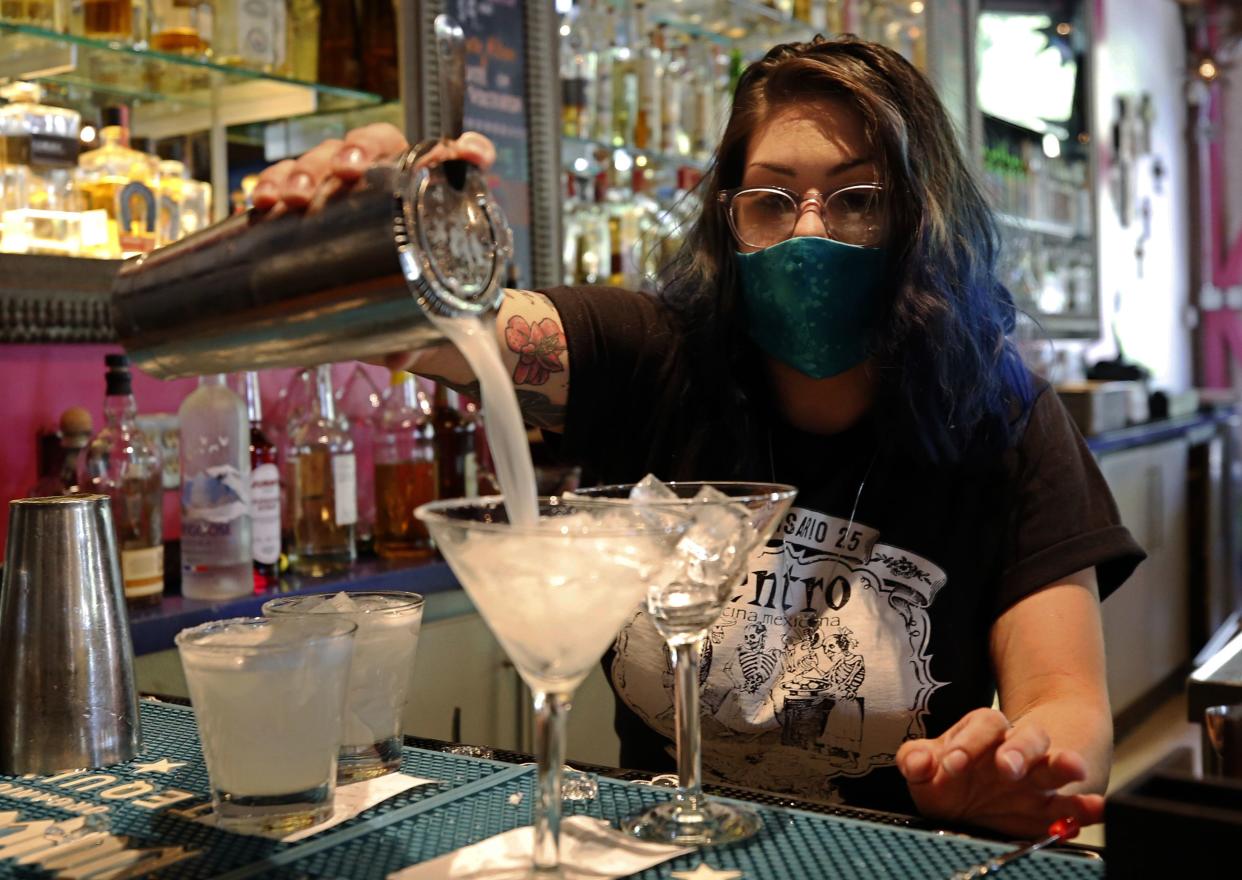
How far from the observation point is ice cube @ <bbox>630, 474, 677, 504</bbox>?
3.14 feet

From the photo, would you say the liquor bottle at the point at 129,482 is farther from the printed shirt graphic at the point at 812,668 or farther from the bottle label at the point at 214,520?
the printed shirt graphic at the point at 812,668

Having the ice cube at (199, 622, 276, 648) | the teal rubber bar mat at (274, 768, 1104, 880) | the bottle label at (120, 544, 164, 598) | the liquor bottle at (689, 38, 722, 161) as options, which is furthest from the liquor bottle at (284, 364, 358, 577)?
the liquor bottle at (689, 38, 722, 161)

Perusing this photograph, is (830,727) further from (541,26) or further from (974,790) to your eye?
(541,26)

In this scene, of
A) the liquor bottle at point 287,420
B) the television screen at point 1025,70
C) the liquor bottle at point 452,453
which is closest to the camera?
the liquor bottle at point 287,420

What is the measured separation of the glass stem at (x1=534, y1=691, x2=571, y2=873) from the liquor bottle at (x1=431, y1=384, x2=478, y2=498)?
1.53 meters

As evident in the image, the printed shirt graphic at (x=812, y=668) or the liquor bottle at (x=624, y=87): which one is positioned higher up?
the liquor bottle at (x=624, y=87)

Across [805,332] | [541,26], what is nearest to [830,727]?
[805,332]

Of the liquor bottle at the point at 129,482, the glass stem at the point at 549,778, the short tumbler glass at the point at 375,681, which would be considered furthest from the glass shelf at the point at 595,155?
the glass stem at the point at 549,778

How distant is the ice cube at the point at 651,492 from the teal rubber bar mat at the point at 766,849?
221 millimetres

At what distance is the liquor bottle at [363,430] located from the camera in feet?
7.37

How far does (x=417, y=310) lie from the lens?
89 centimetres

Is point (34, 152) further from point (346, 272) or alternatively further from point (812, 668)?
point (812, 668)

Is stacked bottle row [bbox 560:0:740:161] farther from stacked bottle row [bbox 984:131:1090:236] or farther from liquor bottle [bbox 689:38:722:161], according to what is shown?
stacked bottle row [bbox 984:131:1090:236]

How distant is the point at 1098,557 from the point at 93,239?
5.18 ft
